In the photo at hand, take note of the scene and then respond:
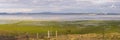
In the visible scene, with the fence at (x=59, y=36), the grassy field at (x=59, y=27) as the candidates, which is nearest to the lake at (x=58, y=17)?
the grassy field at (x=59, y=27)

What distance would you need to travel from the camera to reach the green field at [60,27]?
1372 centimetres

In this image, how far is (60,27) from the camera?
14297 mm

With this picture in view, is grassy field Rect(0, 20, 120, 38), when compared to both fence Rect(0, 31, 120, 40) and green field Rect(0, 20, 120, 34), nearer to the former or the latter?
green field Rect(0, 20, 120, 34)

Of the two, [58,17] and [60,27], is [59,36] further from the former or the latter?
[58,17]

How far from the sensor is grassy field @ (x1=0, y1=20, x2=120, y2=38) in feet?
44.7

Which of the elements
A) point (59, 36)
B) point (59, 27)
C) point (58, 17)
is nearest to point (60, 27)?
point (59, 27)

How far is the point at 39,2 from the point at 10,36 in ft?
8.85

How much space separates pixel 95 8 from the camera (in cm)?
1554

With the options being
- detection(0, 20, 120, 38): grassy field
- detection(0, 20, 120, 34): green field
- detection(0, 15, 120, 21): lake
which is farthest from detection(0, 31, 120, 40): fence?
detection(0, 15, 120, 21): lake

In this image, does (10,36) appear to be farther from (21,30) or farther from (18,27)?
(18,27)

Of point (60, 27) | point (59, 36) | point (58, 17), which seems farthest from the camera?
point (58, 17)

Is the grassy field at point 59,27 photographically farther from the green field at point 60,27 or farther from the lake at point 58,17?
the lake at point 58,17

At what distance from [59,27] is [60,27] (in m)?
0.06

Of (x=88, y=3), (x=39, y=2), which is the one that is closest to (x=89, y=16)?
(x=88, y=3)
